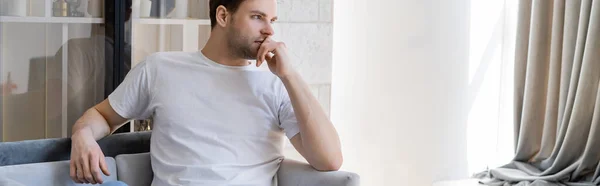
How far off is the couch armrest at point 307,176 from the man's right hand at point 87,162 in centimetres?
48

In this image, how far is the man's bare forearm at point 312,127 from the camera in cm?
214

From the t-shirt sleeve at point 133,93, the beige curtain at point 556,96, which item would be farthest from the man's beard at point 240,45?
the beige curtain at point 556,96

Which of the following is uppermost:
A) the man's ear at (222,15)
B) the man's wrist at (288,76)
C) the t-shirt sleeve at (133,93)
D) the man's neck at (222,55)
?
the man's ear at (222,15)

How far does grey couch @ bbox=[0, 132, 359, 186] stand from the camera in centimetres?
205

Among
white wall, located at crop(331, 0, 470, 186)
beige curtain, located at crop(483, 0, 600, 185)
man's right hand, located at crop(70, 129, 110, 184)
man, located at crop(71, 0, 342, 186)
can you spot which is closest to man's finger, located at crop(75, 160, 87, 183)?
man's right hand, located at crop(70, 129, 110, 184)

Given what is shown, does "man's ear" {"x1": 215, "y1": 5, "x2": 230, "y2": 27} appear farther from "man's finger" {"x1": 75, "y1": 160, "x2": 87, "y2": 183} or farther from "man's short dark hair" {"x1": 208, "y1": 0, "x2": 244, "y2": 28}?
"man's finger" {"x1": 75, "y1": 160, "x2": 87, "y2": 183}

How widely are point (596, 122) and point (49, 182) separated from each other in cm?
211

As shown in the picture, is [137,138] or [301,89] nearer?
[301,89]

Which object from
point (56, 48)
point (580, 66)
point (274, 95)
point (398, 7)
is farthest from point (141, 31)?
point (580, 66)

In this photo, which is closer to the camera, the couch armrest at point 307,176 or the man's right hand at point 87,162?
the man's right hand at point 87,162

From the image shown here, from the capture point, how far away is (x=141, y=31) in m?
2.92

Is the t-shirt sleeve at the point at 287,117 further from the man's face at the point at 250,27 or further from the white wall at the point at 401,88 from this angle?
the white wall at the point at 401,88

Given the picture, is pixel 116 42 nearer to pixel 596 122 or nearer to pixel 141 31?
pixel 141 31

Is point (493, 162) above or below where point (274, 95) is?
below
